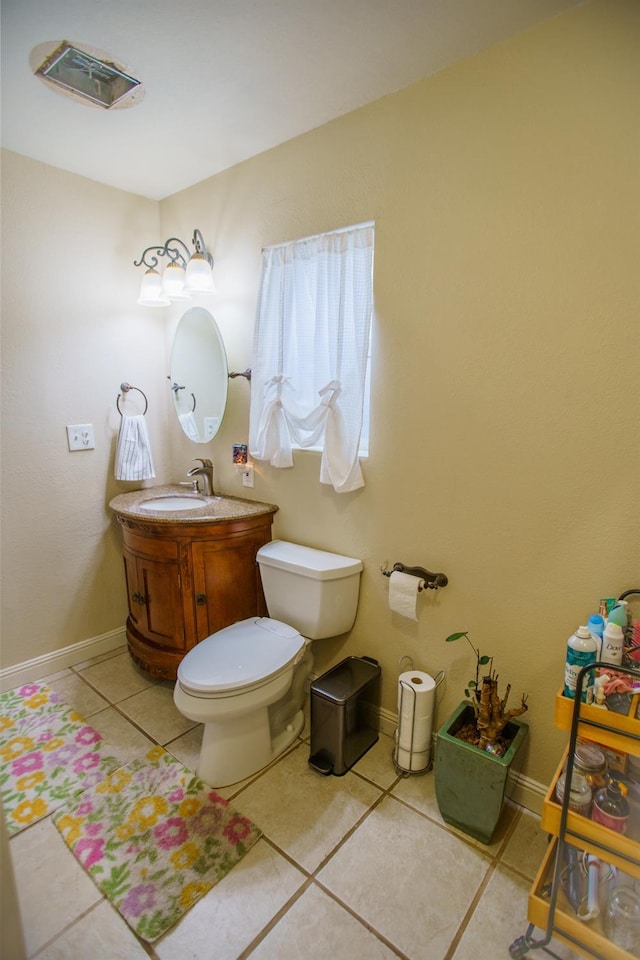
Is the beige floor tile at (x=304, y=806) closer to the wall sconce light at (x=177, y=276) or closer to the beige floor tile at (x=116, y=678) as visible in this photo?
the beige floor tile at (x=116, y=678)

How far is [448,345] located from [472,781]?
55.6 inches

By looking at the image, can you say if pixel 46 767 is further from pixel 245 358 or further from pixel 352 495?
pixel 245 358

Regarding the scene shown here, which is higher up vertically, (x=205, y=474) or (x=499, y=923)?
(x=205, y=474)

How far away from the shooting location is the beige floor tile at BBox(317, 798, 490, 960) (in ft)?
3.94

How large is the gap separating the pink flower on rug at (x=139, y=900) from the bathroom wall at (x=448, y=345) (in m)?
1.02

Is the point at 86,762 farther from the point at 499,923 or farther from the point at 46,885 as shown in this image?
the point at 499,923

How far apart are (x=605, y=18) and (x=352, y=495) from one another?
1576 mm

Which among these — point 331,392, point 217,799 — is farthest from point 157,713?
point 331,392

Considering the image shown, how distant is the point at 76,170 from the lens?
2.16 metres

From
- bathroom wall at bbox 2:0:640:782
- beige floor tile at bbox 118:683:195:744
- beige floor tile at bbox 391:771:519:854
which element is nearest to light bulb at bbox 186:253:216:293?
bathroom wall at bbox 2:0:640:782

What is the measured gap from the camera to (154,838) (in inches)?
57.1

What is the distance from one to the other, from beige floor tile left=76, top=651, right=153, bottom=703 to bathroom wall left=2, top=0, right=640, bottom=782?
0.23 m

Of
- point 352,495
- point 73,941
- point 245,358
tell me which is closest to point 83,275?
point 245,358

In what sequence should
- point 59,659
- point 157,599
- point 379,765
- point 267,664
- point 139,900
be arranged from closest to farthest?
point 139,900, point 267,664, point 379,765, point 157,599, point 59,659
